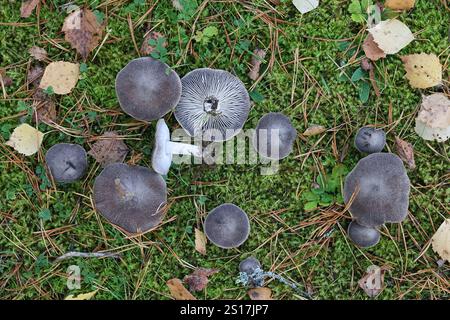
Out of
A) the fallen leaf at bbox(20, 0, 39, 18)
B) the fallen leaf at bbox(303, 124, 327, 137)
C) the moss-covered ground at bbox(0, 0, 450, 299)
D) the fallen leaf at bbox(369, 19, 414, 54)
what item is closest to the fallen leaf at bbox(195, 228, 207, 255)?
the moss-covered ground at bbox(0, 0, 450, 299)

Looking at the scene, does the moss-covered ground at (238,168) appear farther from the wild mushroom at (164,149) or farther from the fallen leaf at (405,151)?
the wild mushroom at (164,149)

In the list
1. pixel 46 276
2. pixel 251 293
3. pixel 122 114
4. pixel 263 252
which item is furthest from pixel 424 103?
pixel 46 276

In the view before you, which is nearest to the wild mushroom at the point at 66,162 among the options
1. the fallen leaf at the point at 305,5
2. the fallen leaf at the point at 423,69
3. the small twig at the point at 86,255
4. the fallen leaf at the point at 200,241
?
the small twig at the point at 86,255

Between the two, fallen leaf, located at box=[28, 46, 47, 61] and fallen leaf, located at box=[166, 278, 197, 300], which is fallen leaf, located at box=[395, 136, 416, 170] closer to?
fallen leaf, located at box=[166, 278, 197, 300]

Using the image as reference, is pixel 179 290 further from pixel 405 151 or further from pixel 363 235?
pixel 405 151

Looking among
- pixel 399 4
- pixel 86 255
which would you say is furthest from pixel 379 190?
pixel 86 255

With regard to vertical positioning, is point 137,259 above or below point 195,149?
below

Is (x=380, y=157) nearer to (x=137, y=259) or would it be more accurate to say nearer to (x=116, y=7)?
(x=137, y=259)
